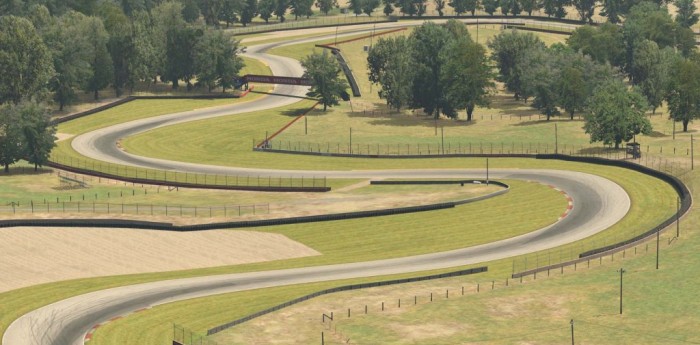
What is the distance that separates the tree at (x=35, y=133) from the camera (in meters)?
187

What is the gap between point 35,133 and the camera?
186750 millimetres

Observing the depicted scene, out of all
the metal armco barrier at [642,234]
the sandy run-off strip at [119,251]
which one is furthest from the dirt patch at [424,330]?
the sandy run-off strip at [119,251]

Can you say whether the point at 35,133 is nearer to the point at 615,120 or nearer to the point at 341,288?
the point at 341,288

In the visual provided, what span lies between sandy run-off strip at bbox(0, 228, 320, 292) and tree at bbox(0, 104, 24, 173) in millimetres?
39333

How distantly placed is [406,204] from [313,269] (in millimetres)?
28891

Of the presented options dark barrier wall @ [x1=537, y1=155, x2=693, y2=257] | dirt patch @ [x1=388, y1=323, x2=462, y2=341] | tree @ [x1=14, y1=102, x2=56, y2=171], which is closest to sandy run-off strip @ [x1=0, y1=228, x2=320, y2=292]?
dirt patch @ [x1=388, y1=323, x2=462, y2=341]

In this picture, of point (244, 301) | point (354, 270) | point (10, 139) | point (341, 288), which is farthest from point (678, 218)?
point (10, 139)

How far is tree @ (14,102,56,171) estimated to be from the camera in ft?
613

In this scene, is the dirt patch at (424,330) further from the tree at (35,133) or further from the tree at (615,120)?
the tree at (35,133)

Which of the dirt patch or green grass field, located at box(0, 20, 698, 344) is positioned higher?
green grass field, located at box(0, 20, 698, 344)

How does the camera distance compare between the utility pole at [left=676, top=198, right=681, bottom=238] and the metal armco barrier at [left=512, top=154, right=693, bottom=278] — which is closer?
the metal armco barrier at [left=512, top=154, right=693, bottom=278]

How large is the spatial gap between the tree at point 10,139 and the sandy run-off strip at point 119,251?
129 ft

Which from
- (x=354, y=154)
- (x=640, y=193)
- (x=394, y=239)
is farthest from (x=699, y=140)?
(x=394, y=239)

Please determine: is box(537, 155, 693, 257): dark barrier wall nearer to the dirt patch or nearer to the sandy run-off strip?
the dirt patch
